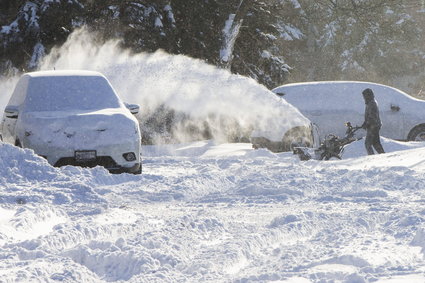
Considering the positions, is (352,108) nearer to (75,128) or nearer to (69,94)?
(69,94)

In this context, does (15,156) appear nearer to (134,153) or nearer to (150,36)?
(134,153)

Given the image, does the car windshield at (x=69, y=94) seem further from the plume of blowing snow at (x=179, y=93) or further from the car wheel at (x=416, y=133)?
the car wheel at (x=416, y=133)

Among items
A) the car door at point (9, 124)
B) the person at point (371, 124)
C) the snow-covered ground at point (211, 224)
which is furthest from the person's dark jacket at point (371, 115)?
the car door at point (9, 124)

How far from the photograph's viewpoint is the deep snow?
5434mm

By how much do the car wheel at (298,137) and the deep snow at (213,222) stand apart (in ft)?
9.99

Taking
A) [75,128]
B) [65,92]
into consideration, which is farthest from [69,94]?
[75,128]

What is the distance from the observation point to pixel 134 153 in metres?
11.1

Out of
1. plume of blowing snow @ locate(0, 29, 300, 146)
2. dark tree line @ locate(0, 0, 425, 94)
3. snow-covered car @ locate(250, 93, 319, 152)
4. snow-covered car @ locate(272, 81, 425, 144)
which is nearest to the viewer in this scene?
snow-covered car @ locate(250, 93, 319, 152)

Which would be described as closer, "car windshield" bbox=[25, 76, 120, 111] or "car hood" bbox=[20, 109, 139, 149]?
"car hood" bbox=[20, 109, 139, 149]

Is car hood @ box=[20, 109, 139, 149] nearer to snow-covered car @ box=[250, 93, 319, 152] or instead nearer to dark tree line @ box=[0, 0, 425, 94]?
snow-covered car @ box=[250, 93, 319, 152]

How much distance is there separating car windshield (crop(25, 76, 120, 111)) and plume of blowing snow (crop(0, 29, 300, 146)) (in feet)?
18.0

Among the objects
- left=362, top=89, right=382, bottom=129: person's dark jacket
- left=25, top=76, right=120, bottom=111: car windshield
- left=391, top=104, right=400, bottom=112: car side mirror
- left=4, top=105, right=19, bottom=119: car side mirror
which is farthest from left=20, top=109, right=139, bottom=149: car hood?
left=391, top=104, right=400, bottom=112: car side mirror

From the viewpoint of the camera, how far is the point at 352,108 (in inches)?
708

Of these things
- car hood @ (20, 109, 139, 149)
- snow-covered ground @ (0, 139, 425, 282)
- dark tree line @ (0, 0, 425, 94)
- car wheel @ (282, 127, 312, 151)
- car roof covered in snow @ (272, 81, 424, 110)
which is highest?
dark tree line @ (0, 0, 425, 94)
